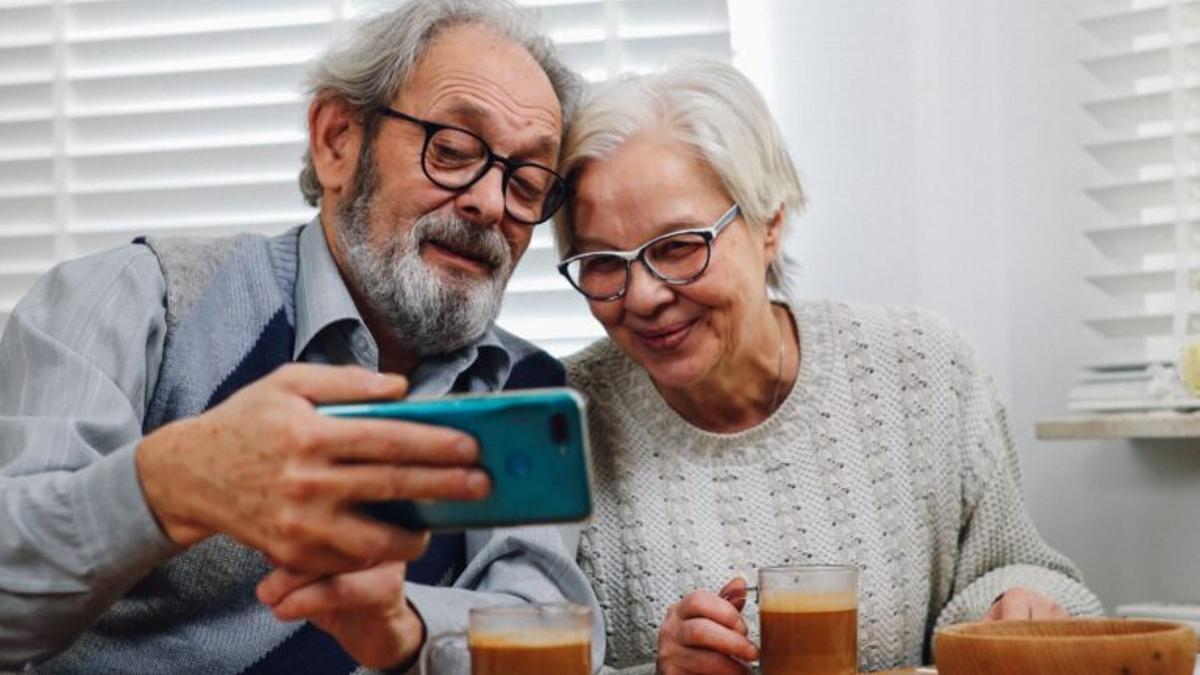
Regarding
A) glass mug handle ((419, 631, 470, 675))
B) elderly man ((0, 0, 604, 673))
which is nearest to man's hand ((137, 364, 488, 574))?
elderly man ((0, 0, 604, 673))

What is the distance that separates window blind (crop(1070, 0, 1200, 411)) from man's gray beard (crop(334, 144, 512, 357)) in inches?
37.0

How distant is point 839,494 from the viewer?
1.99m

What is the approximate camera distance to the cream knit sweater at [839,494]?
1.96 m

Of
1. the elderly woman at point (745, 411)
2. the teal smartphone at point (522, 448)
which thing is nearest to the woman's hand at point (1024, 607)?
the elderly woman at point (745, 411)

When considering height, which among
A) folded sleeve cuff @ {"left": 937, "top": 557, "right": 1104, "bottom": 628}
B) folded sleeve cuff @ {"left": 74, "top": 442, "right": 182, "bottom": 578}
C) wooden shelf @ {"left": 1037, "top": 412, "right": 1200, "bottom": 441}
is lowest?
folded sleeve cuff @ {"left": 937, "top": 557, "right": 1104, "bottom": 628}

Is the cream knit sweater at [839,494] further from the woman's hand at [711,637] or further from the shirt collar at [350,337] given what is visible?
the woman's hand at [711,637]

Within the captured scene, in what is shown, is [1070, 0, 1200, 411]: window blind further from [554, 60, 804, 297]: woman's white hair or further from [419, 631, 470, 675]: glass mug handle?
[419, 631, 470, 675]: glass mug handle

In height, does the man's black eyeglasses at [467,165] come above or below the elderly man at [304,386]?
above

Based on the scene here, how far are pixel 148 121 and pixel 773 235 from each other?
122 cm

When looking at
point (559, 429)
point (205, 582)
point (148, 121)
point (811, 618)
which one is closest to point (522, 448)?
point (559, 429)

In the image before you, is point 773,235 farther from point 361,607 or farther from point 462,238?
point 361,607

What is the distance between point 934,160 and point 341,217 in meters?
0.99

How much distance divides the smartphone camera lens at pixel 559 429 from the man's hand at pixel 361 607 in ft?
0.93

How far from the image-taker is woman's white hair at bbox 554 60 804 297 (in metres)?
1.88
